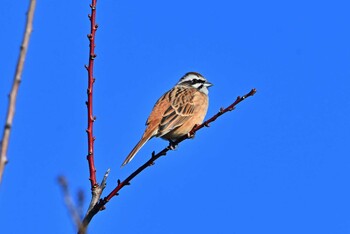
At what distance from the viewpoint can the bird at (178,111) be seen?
28.5 feet

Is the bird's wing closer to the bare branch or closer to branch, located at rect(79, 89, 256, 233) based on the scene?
branch, located at rect(79, 89, 256, 233)

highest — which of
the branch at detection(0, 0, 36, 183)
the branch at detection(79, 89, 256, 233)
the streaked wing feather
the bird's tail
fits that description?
the streaked wing feather

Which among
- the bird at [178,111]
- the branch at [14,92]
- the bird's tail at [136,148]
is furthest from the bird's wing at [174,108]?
the branch at [14,92]

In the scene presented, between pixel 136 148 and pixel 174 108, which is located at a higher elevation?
pixel 174 108

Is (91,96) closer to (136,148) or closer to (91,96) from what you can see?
(91,96)

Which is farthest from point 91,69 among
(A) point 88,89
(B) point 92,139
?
(B) point 92,139

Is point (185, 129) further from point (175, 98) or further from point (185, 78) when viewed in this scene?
point (185, 78)

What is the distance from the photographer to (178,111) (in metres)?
9.15

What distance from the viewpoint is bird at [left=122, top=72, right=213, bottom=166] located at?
8.68m

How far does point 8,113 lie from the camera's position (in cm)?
233

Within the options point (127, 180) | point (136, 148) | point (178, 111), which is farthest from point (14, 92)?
point (178, 111)

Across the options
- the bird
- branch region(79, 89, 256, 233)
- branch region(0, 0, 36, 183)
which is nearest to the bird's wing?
the bird

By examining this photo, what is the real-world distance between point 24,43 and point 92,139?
1.75 meters

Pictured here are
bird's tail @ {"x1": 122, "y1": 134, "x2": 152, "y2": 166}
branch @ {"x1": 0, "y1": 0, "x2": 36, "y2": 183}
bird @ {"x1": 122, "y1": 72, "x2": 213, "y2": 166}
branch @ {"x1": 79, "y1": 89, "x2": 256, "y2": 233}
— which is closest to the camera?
branch @ {"x1": 0, "y1": 0, "x2": 36, "y2": 183}
